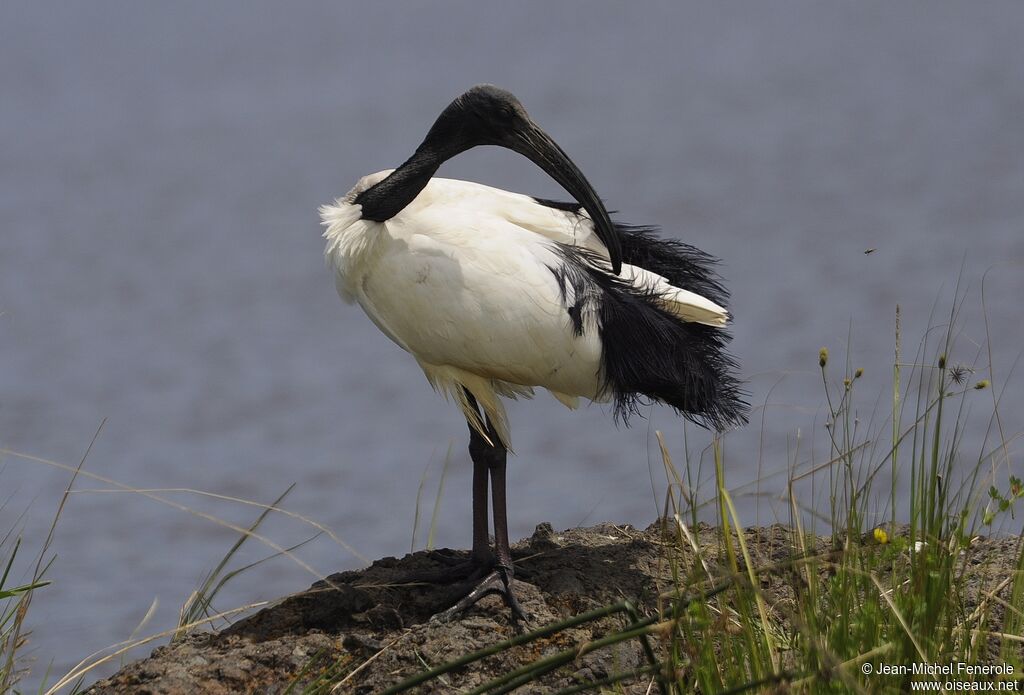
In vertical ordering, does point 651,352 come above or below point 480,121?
below

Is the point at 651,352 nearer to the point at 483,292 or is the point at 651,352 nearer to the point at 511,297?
the point at 511,297

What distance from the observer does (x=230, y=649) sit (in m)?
5.22

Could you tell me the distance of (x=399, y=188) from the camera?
5.86m

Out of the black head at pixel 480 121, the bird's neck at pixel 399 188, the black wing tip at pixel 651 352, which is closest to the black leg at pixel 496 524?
the black wing tip at pixel 651 352

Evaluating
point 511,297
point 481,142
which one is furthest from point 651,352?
point 481,142

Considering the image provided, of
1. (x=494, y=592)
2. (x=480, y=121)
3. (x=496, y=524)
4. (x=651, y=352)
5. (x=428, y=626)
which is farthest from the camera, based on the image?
(x=480, y=121)

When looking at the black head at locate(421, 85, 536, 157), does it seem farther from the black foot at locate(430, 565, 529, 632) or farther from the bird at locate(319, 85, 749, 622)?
the black foot at locate(430, 565, 529, 632)

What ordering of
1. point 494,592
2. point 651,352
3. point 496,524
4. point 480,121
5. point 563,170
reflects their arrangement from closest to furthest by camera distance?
point 494,592
point 651,352
point 496,524
point 563,170
point 480,121

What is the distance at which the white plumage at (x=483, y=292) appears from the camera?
5637 millimetres

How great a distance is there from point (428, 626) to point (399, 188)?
1707mm

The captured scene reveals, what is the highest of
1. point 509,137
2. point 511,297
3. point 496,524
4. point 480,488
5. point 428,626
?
point 509,137

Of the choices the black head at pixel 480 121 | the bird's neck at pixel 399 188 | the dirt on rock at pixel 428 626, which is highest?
the black head at pixel 480 121

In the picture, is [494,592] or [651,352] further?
[651,352]

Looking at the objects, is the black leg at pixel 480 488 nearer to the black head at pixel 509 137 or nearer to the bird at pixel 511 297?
the bird at pixel 511 297
